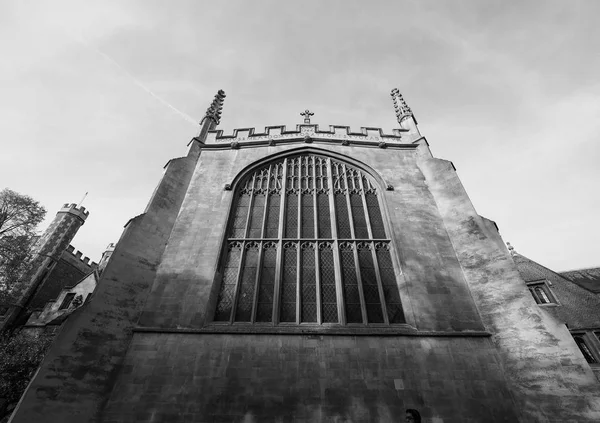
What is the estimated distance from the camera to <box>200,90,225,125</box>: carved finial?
1415cm

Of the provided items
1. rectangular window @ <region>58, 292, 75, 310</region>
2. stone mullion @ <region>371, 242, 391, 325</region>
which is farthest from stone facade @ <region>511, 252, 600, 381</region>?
rectangular window @ <region>58, 292, 75, 310</region>

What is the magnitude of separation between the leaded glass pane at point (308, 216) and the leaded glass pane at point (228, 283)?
2.18 m

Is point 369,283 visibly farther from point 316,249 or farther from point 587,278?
point 587,278

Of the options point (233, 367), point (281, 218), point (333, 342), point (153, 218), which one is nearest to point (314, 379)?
point (333, 342)

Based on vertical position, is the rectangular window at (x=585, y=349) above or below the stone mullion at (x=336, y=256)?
below

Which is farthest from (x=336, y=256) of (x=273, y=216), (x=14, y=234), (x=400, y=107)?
(x=14, y=234)

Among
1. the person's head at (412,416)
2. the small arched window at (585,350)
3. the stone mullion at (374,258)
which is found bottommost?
the person's head at (412,416)

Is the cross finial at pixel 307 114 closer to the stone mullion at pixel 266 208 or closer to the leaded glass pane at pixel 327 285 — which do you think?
the stone mullion at pixel 266 208

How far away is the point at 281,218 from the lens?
32.6ft

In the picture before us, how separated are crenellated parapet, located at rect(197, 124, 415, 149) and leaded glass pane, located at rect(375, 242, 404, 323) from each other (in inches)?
201

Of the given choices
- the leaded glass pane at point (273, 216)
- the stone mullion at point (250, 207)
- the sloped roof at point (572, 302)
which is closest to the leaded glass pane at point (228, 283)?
the stone mullion at point (250, 207)

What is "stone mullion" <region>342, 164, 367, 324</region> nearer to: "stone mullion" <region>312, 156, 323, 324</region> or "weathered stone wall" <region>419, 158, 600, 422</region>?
"stone mullion" <region>312, 156, 323, 324</region>

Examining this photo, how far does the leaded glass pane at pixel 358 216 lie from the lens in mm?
9664

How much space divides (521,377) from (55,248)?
28.2m
